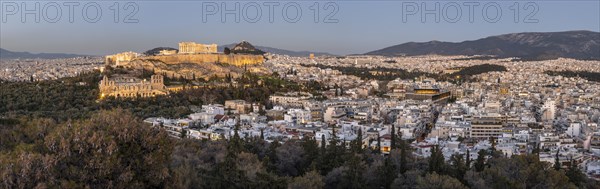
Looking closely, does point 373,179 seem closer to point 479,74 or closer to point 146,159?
point 146,159

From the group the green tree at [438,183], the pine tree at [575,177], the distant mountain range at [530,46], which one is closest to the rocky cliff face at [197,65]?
the pine tree at [575,177]

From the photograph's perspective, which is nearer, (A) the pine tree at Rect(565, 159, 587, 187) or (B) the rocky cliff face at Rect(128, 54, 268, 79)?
(A) the pine tree at Rect(565, 159, 587, 187)

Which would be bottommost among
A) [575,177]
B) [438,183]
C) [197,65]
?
[575,177]

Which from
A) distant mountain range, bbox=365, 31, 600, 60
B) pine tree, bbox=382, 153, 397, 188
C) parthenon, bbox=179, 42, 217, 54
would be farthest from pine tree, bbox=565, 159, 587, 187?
distant mountain range, bbox=365, 31, 600, 60

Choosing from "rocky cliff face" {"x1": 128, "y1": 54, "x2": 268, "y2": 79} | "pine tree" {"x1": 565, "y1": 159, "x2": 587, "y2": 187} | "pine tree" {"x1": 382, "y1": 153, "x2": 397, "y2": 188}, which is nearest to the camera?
"pine tree" {"x1": 382, "y1": 153, "x2": 397, "y2": 188}

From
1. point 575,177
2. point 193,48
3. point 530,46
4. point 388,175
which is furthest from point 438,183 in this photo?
point 530,46

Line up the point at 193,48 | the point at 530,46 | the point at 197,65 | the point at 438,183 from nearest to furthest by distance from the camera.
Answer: the point at 438,183, the point at 197,65, the point at 193,48, the point at 530,46

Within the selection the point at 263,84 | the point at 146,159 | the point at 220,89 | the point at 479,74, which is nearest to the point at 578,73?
the point at 479,74

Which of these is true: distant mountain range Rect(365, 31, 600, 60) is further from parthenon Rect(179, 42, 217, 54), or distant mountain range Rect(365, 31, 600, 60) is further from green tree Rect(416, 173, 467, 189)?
green tree Rect(416, 173, 467, 189)

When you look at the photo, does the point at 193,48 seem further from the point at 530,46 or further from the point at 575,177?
the point at 530,46
